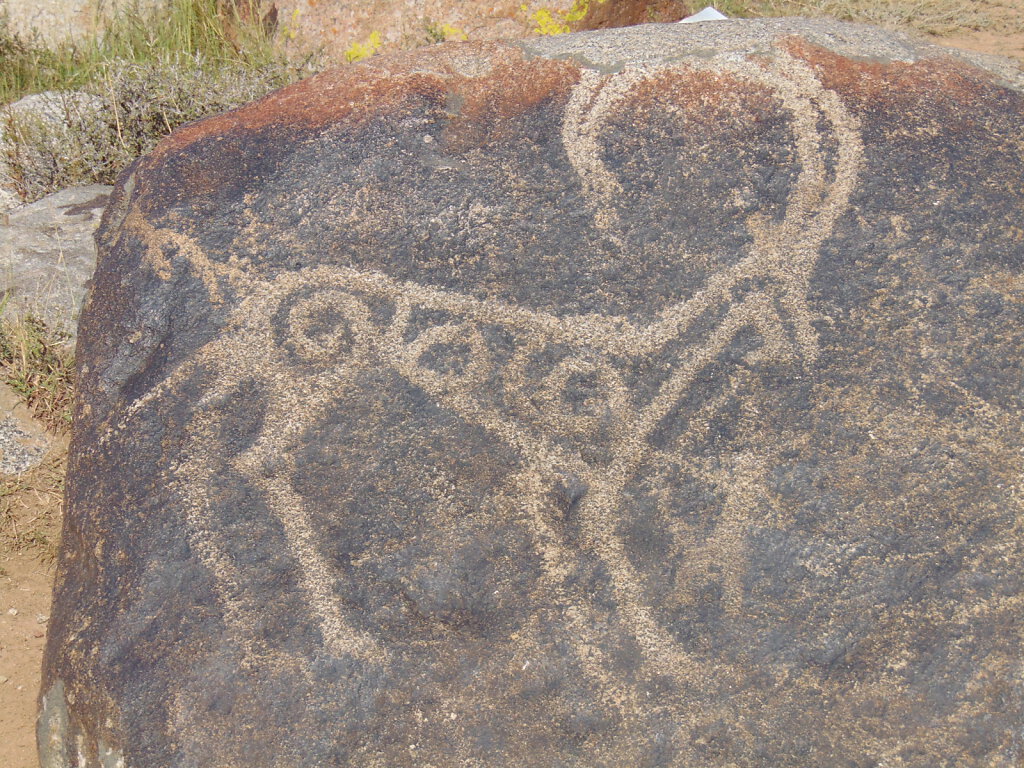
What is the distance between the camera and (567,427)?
1551mm

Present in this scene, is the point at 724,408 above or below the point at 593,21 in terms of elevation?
below

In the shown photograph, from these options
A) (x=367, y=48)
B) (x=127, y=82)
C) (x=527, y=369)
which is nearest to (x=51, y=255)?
(x=127, y=82)

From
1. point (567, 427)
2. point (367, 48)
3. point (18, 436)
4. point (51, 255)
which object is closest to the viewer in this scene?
point (567, 427)

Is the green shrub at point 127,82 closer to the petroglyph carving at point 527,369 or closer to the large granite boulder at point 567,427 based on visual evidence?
the large granite boulder at point 567,427

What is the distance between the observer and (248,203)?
1798 mm

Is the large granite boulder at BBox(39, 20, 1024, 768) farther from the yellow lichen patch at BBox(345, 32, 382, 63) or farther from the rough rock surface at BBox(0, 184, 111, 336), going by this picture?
the yellow lichen patch at BBox(345, 32, 382, 63)

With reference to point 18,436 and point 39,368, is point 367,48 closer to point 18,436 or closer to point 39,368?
point 39,368

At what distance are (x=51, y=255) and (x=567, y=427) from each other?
1.85 meters

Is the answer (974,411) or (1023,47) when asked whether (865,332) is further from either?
(1023,47)

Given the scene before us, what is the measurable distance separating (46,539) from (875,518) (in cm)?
185

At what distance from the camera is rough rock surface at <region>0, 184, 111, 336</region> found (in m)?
2.62

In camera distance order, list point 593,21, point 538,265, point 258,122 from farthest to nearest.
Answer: point 593,21
point 258,122
point 538,265

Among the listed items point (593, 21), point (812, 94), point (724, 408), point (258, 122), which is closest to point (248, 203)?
point (258, 122)

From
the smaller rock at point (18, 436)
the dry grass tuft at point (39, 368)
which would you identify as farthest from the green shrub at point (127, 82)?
the smaller rock at point (18, 436)
